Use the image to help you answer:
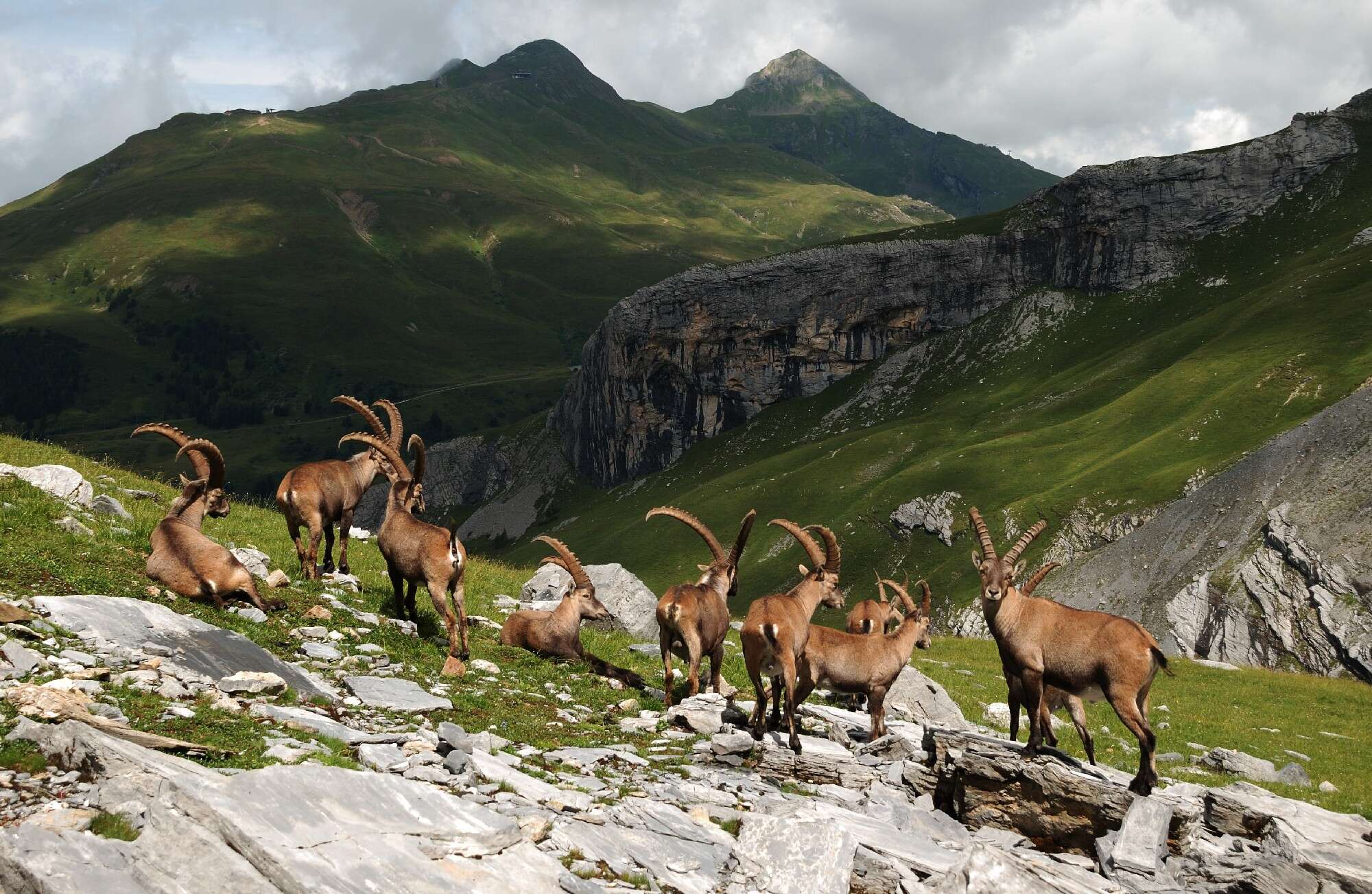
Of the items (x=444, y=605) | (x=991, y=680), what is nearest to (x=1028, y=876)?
(x=444, y=605)

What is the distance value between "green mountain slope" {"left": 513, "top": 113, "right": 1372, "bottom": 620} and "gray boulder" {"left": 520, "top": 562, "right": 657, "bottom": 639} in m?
82.0

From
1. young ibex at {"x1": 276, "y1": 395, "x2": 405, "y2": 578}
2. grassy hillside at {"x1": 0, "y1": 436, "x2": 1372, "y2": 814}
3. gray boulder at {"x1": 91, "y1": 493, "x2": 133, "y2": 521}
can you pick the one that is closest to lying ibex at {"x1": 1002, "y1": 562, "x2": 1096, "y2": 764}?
grassy hillside at {"x1": 0, "y1": 436, "x2": 1372, "y2": 814}

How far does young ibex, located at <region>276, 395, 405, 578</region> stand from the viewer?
23.7 m

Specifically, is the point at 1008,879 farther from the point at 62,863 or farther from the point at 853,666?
the point at 62,863

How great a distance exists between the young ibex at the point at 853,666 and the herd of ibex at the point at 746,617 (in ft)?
0.09

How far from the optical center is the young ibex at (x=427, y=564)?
20.5m

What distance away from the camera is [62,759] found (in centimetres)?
1005

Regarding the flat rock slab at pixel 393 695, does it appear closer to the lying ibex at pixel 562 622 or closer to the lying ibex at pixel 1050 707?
the lying ibex at pixel 562 622

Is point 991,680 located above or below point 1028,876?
below

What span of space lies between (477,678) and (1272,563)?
79378mm

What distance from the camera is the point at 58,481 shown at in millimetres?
24016

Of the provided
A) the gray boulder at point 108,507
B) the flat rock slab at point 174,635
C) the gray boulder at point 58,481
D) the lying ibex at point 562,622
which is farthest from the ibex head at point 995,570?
the gray boulder at point 58,481

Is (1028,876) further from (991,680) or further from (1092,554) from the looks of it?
(1092,554)

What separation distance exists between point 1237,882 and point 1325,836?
215cm
